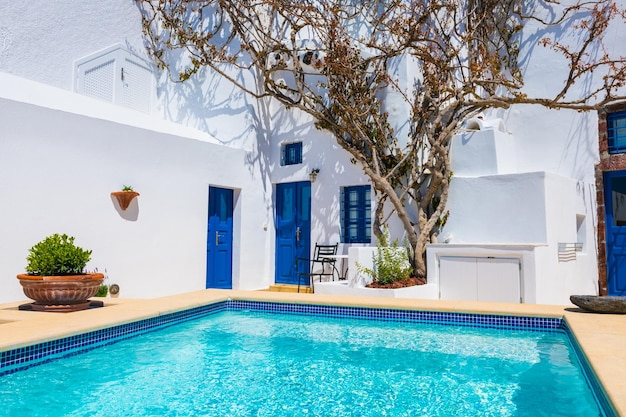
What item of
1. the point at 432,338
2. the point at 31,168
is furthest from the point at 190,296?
the point at 432,338

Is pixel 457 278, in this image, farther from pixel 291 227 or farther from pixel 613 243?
pixel 291 227

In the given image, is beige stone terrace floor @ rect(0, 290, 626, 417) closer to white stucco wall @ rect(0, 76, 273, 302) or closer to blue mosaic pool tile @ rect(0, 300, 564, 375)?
blue mosaic pool tile @ rect(0, 300, 564, 375)

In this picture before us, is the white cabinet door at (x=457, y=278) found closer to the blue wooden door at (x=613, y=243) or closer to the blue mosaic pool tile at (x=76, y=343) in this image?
the blue wooden door at (x=613, y=243)

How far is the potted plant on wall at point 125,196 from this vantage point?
25.7ft

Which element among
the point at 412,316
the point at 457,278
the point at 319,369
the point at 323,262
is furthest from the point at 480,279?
the point at 319,369

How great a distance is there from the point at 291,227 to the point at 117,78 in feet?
14.8

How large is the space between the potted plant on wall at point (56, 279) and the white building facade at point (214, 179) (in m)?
1.12

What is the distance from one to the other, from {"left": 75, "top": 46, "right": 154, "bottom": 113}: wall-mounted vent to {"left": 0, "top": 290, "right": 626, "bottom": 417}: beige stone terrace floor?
4.14 meters

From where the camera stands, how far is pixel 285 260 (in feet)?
35.8

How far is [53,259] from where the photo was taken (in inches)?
229

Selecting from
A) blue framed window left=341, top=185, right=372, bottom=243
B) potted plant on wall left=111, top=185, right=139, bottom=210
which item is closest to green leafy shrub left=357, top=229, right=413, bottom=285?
blue framed window left=341, top=185, right=372, bottom=243

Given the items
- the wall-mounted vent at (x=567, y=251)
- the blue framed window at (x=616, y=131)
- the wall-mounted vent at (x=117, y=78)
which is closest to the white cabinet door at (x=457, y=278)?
the wall-mounted vent at (x=567, y=251)

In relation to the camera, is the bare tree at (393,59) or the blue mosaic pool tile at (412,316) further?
the bare tree at (393,59)

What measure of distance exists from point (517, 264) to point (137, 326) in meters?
5.46
